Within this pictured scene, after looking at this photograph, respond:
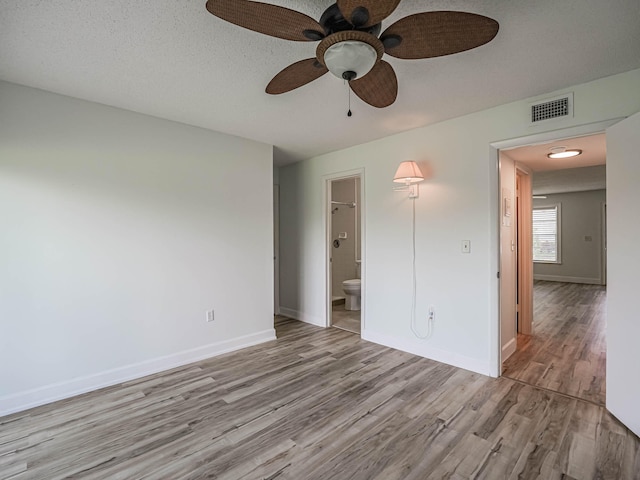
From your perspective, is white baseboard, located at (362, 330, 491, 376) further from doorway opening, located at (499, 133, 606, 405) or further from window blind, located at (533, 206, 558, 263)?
window blind, located at (533, 206, 558, 263)

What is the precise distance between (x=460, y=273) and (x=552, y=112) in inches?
59.8

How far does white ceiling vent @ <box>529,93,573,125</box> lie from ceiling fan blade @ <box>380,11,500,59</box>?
1.56m

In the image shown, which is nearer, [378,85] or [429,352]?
[378,85]

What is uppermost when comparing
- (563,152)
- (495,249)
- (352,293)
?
(563,152)

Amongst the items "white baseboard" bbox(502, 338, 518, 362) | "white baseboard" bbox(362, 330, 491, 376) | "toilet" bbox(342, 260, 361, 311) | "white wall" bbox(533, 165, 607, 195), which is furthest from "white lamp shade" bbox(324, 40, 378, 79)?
"white wall" bbox(533, 165, 607, 195)

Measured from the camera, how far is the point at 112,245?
2771 millimetres

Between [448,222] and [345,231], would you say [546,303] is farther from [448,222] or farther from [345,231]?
[448,222]

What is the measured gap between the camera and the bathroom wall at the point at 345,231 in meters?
Answer: 5.90

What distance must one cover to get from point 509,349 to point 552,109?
7.76 ft

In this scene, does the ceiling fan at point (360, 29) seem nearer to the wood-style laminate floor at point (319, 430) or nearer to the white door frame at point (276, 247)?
the wood-style laminate floor at point (319, 430)

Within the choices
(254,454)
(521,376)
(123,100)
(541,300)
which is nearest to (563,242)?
(541,300)

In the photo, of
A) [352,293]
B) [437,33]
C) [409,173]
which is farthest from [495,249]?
[352,293]

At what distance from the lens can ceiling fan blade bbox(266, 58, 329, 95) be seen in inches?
64.7

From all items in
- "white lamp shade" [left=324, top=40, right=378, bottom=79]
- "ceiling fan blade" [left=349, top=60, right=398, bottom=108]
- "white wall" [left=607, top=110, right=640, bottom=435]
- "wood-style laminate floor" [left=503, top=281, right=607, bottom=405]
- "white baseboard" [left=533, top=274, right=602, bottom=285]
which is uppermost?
"ceiling fan blade" [left=349, top=60, right=398, bottom=108]
